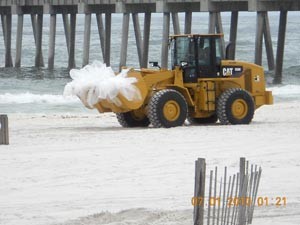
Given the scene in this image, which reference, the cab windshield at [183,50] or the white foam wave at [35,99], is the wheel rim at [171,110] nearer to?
the cab windshield at [183,50]

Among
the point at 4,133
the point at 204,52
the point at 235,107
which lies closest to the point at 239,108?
the point at 235,107

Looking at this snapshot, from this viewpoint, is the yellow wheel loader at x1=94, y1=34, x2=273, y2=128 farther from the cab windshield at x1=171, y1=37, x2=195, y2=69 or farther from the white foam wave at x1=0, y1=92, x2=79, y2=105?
the white foam wave at x1=0, y1=92, x2=79, y2=105

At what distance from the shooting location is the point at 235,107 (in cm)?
2255

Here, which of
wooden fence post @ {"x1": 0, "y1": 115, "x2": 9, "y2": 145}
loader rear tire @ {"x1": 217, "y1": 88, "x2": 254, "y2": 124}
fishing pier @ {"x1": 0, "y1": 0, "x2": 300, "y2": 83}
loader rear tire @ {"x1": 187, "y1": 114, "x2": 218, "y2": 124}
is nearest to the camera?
wooden fence post @ {"x1": 0, "y1": 115, "x2": 9, "y2": 145}

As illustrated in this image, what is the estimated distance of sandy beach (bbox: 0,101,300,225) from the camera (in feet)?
39.4

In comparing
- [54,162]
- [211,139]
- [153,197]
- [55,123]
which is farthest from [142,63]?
[153,197]

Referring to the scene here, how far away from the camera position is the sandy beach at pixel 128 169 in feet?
39.4

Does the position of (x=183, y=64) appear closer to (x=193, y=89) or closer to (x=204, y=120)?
(x=193, y=89)

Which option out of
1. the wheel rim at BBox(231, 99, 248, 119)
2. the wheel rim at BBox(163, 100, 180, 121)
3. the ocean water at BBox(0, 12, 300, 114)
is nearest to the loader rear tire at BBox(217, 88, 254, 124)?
the wheel rim at BBox(231, 99, 248, 119)

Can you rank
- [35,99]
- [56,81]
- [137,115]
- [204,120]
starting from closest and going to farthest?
1. [137,115]
2. [204,120]
3. [35,99]
4. [56,81]

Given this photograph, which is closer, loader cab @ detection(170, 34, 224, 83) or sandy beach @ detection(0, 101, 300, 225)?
sandy beach @ detection(0, 101, 300, 225)

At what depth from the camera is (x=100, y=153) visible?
56.3 feet

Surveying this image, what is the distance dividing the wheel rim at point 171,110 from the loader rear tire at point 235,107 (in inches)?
41.4

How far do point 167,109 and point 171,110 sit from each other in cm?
10
